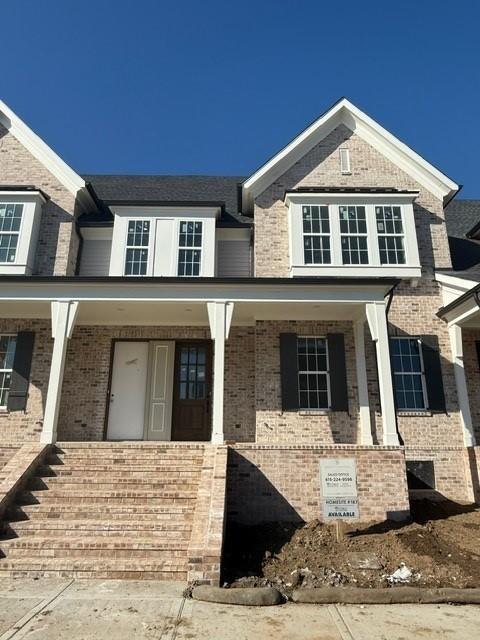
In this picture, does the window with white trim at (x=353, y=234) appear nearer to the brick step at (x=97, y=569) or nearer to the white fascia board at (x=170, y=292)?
the white fascia board at (x=170, y=292)

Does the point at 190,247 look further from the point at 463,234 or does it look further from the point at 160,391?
the point at 463,234

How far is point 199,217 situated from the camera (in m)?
11.8

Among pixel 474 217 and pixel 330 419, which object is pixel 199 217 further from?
pixel 474 217

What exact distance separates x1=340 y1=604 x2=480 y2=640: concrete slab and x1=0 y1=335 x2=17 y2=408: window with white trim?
29.1ft

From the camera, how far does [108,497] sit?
22.6ft

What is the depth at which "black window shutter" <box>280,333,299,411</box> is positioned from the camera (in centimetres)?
1005

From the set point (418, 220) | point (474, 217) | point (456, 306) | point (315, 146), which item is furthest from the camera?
point (474, 217)

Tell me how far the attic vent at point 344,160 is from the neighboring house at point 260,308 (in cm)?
5

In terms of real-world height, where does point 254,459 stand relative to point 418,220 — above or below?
below

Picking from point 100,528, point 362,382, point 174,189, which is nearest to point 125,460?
point 100,528

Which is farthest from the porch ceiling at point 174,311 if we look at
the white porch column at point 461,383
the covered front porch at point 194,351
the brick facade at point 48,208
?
the white porch column at point 461,383

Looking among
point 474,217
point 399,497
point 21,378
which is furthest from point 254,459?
point 474,217

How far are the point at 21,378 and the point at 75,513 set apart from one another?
16.3ft

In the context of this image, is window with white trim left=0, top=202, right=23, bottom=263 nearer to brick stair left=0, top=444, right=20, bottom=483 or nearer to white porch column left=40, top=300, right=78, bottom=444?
white porch column left=40, top=300, right=78, bottom=444
